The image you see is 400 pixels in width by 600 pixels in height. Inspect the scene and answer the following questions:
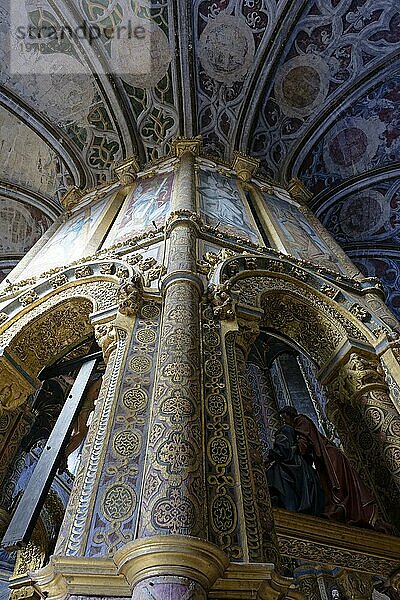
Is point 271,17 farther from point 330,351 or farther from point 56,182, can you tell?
point 330,351

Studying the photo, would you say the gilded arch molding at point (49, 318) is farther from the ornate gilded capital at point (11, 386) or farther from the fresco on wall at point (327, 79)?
the fresco on wall at point (327, 79)

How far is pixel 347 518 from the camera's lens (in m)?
3.86

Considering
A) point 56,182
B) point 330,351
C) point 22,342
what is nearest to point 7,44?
point 56,182

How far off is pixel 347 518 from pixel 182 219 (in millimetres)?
3148

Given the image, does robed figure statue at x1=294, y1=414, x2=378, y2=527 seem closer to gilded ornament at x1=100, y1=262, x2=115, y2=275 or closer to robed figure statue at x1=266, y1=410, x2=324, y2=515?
robed figure statue at x1=266, y1=410, x2=324, y2=515

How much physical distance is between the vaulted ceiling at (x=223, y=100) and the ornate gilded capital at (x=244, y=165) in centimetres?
92

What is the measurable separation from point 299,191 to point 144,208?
9.80ft

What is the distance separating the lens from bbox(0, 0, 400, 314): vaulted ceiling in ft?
29.9

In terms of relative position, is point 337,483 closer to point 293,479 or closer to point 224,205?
point 293,479

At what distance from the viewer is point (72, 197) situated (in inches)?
357

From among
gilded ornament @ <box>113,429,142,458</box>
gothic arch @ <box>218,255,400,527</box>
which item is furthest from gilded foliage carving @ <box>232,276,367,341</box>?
gilded ornament @ <box>113,429,142,458</box>

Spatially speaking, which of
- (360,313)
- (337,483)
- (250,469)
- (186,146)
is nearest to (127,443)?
(250,469)

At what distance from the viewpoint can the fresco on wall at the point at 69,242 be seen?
649 cm

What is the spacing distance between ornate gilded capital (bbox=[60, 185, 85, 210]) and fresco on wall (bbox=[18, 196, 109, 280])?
0.41 meters
